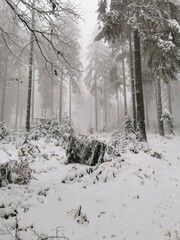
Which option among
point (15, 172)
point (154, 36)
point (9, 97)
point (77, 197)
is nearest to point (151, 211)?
point (77, 197)

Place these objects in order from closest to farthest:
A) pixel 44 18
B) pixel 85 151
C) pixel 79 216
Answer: pixel 79 216 < pixel 44 18 < pixel 85 151

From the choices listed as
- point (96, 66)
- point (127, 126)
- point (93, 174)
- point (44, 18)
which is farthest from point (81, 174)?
point (96, 66)

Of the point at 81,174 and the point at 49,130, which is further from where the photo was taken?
the point at 49,130

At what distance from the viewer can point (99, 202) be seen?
156 inches

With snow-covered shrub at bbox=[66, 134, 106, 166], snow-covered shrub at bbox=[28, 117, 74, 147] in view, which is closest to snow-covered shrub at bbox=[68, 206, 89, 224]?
snow-covered shrub at bbox=[66, 134, 106, 166]

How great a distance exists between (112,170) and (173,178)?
171cm

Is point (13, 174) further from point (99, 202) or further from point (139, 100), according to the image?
point (139, 100)

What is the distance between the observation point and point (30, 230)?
2.91m

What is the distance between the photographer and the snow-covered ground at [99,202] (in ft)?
9.87

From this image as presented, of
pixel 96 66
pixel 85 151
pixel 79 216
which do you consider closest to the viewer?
pixel 79 216

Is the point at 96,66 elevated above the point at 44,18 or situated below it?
above

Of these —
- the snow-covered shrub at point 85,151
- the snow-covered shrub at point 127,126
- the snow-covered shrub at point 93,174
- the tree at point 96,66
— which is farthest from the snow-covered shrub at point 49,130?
the tree at point 96,66

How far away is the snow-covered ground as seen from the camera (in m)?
3.01

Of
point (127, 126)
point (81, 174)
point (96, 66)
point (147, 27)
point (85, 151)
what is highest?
point (96, 66)
